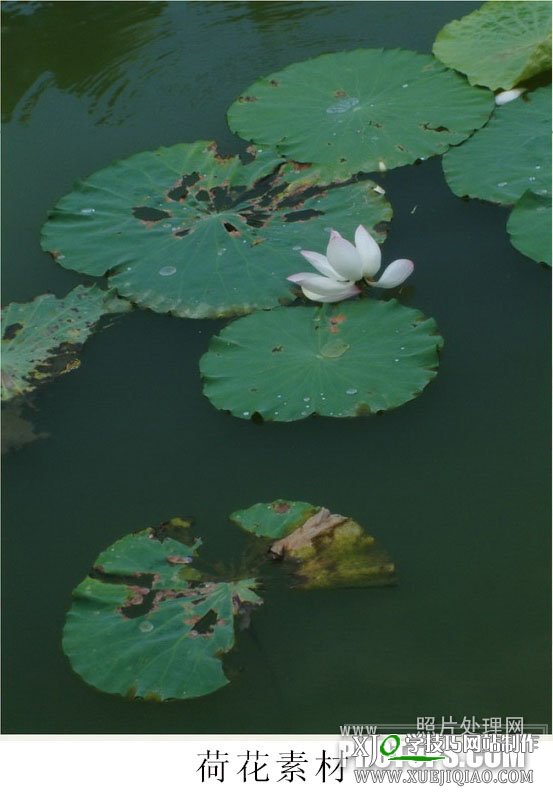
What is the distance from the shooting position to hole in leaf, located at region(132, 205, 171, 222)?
3100mm

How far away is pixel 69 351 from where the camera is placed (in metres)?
2.77

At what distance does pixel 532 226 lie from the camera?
2807 millimetres

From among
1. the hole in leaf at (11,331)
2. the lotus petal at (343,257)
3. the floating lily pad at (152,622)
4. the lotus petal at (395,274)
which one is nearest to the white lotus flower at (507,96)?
the lotus petal at (395,274)

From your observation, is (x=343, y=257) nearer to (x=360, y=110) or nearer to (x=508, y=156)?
(x=508, y=156)

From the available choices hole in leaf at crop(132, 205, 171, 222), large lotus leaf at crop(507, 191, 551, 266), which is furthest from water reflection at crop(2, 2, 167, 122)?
large lotus leaf at crop(507, 191, 551, 266)

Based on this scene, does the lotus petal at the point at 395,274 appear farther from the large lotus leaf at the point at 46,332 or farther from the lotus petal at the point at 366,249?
the large lotus leaf at the point at 46,332

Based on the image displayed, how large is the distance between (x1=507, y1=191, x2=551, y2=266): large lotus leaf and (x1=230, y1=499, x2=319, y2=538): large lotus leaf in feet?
3.40

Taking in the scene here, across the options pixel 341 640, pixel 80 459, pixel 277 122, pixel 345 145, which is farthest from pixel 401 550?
pixel 277 122

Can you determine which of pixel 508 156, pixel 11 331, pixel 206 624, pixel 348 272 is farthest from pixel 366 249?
pixel 206 624

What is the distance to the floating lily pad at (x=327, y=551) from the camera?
2127mm

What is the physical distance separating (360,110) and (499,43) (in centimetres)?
62

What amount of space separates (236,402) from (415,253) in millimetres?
786

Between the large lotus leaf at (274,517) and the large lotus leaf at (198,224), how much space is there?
26.9 inches

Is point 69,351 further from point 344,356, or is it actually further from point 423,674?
point 423,674
